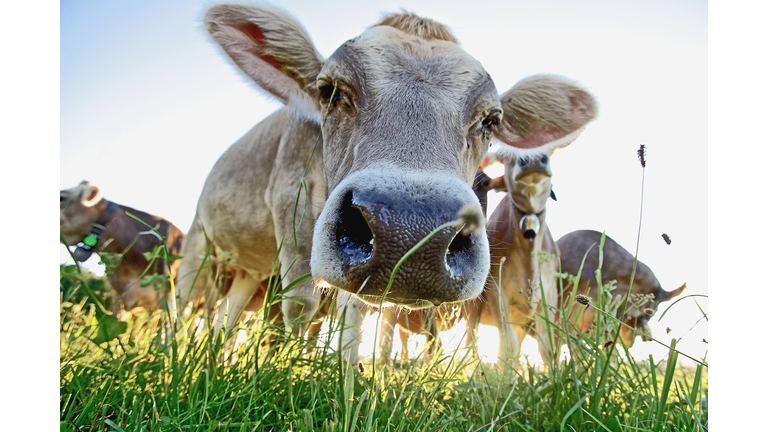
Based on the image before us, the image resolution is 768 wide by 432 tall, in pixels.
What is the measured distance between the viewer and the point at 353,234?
4.36 feet

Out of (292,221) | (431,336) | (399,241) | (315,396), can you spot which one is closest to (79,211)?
(292,221)

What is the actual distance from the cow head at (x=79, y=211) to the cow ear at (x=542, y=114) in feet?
13.7

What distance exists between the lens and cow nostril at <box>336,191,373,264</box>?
4.19 ft

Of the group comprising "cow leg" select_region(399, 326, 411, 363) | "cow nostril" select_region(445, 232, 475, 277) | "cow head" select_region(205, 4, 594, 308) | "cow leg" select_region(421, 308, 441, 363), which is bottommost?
"cow leg" select_region(399, 326, 411, 363)

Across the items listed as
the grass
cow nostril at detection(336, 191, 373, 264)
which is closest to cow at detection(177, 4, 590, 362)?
cow nostril at detection(336, 191, 373, 264)

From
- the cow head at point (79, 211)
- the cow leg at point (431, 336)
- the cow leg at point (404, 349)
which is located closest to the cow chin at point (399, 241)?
the cow leg at point (431, 336)

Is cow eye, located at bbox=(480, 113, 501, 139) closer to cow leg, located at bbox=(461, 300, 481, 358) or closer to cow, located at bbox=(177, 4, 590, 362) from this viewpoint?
cow, located at bbox=(177, 4, 590, 362)

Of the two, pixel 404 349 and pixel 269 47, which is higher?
pixel 269 47

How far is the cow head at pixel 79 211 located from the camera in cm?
497

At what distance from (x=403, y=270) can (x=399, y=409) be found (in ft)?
1.28

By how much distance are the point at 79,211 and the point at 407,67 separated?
4945mm

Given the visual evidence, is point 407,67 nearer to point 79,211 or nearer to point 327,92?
point 327,92

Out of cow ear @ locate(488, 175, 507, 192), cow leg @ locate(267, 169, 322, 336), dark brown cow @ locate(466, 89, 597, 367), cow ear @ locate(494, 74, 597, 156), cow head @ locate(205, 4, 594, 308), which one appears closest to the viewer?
cow head @ locate(205, 4, 594, 308)
